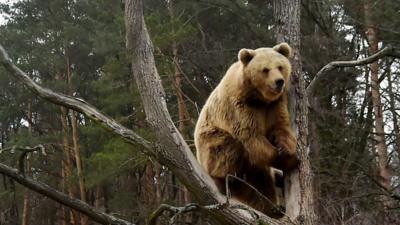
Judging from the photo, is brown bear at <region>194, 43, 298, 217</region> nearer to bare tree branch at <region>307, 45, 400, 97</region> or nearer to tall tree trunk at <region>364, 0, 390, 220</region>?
bare tree branch at <region>307, 45, 400, 97</region>

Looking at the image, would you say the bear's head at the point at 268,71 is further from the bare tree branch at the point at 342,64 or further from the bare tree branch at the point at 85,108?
the bare tree branch at the point at 85,108

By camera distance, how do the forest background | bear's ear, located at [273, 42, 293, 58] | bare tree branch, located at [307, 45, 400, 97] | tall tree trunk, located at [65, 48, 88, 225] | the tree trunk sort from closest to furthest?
the tree trunk, bear's ear, located at [273, 42, 293, 58], bare tree branch, located at [307, 45, 400, 97], the forest background, tall tree trunk, located at [65, 48, 88, 225]

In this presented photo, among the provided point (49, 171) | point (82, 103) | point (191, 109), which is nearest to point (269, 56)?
point (82, 103)

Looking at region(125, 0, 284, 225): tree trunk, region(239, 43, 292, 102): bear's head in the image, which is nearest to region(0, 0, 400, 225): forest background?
region(125, 0, 284, 225): tree trunk

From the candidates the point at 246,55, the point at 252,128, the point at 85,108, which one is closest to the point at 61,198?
the point at 85,108

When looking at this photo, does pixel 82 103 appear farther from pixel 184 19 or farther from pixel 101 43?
pixel 101 43

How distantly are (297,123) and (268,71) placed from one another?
52 centimetres

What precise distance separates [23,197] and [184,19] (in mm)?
13394

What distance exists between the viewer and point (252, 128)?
4.68 meters

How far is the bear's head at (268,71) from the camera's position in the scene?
4.50m

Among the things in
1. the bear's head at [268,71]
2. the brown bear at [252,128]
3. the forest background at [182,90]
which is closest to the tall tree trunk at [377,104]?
the forest background at [182,90]

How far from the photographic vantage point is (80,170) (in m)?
24.9

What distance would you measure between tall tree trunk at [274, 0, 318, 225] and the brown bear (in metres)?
0.08

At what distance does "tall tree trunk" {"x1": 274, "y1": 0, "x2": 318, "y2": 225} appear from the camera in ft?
14.0
